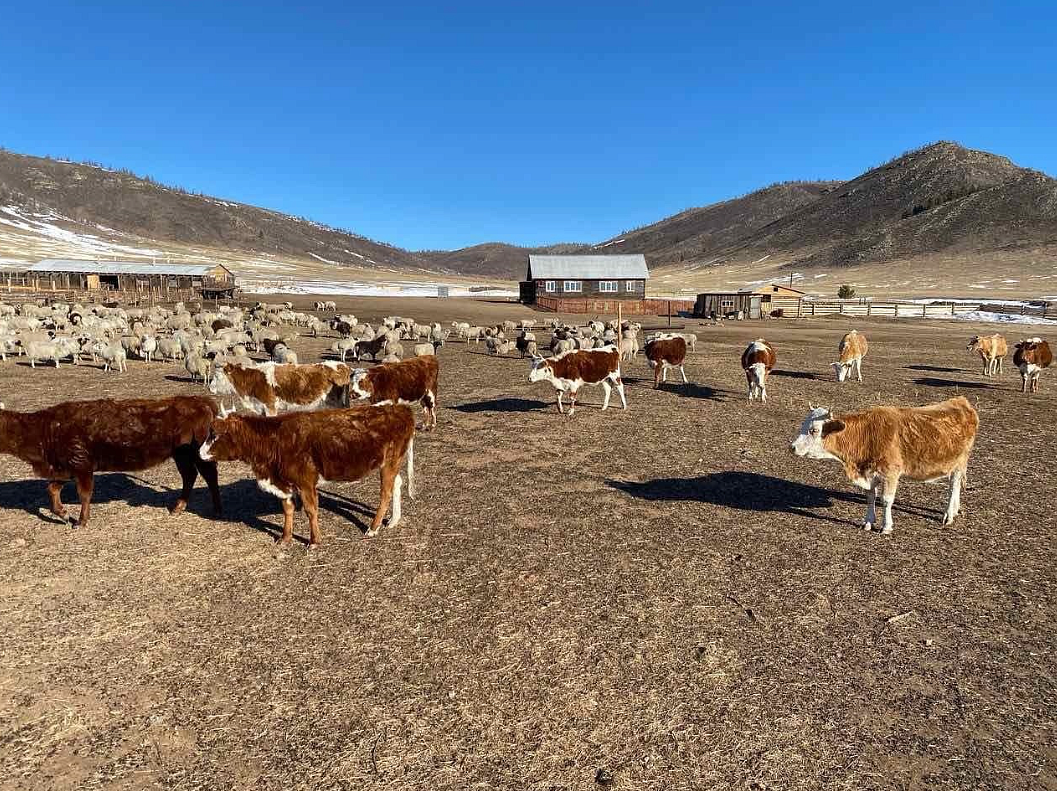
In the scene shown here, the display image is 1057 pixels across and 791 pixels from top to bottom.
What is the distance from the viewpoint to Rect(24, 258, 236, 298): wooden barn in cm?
6525

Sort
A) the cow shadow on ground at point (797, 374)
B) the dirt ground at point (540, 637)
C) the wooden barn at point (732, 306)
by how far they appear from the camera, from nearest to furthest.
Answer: the dirt ground at point (540, 637)
the cow shadow on ground at point (797, 374)
the wooden barn at point (732, 306)

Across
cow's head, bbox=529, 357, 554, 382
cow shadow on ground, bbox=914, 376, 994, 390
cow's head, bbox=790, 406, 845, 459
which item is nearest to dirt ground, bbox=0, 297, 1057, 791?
cow's head, bbox=790, 406, 845, 459

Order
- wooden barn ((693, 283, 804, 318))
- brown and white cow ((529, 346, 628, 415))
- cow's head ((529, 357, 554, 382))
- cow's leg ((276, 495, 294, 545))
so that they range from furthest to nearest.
→ wooden barn ((693, 283, 804, 318)) < brown and white cow ((529, 346, 628, 415)) < cow's head ((529, 357, 554, 382)) < cow's leg ((276, 495, 294, 545))

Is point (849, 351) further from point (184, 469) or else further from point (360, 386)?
point (184, 469)

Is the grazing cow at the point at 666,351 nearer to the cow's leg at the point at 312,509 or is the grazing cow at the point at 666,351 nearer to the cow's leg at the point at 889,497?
the cow's leg at the point at 889,497

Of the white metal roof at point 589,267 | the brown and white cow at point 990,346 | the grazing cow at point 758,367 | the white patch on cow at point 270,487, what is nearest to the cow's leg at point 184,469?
the white patch on cow at point 270,487

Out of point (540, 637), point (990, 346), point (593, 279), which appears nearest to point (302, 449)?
point (540, 637)

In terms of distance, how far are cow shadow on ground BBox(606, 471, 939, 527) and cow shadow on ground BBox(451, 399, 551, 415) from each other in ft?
20.0

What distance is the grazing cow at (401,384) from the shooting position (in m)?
12.9

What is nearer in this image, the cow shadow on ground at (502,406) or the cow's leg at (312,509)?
the cow's leg at (312,509)

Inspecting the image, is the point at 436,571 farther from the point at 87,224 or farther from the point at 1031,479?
the point at 87,224

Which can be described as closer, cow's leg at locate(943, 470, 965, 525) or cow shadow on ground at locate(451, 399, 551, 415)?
cow's leg at locate(943, 470, 965, 525)

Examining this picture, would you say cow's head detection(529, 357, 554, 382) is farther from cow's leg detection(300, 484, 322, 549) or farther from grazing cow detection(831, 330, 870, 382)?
grazing cow detection(831, 330, 870, 382)

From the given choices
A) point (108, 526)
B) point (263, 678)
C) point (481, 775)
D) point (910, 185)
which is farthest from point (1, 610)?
point (910, 185)
